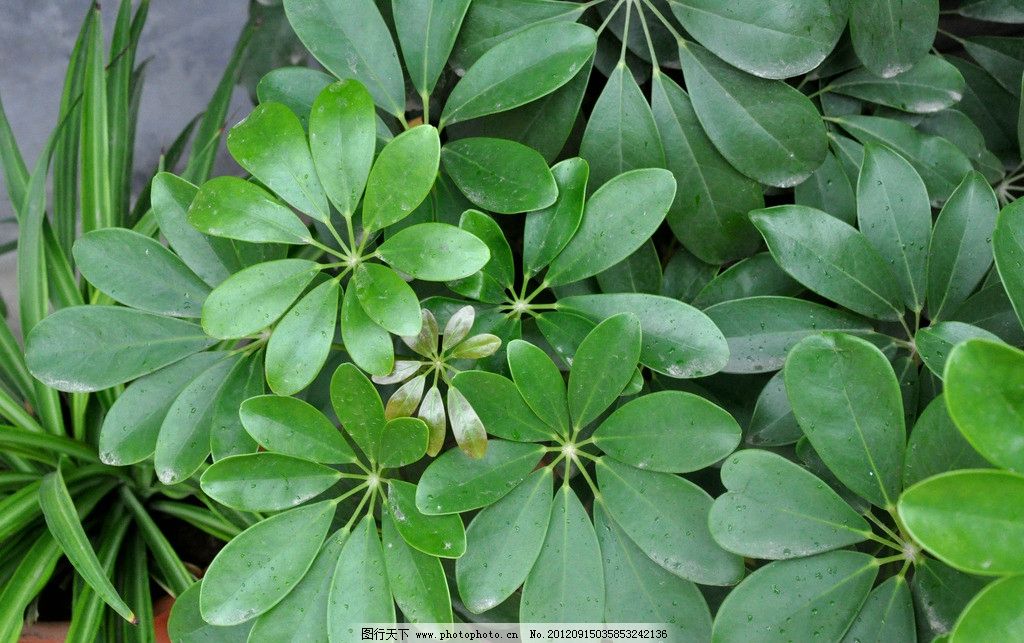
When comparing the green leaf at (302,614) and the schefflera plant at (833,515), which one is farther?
the green leaf at (302,614)

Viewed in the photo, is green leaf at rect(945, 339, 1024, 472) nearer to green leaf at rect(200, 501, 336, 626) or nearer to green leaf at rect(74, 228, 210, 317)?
green leaf at rect(200, 501, 336, 626)

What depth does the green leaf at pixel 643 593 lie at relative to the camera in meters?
0.62

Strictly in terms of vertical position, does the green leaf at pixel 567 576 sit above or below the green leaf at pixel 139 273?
below

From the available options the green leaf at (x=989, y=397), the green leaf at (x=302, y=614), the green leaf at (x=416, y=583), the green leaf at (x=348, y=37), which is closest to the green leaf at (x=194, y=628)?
the green leaf at (x=302, y=614)

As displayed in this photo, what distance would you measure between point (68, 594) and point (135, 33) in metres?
0.98

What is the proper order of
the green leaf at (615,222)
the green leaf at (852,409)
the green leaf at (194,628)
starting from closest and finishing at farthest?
the green leaf at (852,409) < the green leaf at (615,222) < the green leaf at (194,628)

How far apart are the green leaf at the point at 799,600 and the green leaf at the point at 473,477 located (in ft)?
0.68

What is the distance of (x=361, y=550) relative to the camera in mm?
663

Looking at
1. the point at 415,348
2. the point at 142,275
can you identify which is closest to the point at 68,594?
the point at 142,275

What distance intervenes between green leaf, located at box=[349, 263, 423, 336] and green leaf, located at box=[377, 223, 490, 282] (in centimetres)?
1

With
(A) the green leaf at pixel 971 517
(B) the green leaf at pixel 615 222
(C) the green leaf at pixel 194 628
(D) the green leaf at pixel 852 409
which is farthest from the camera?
(C) the green leaf at pixel 194 628

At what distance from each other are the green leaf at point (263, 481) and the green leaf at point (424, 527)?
0.08 m

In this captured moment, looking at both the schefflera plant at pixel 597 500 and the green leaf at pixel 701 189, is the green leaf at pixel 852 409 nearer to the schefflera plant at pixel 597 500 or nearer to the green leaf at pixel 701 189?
the schefflera plant at pixel 597 500

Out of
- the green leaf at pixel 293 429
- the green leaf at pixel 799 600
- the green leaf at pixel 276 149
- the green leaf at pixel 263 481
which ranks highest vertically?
the green leaf at pixel 276 149
